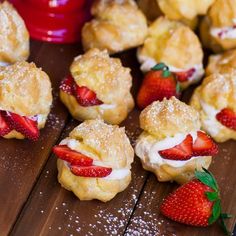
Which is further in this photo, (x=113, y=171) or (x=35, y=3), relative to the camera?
(x=35, y=3)

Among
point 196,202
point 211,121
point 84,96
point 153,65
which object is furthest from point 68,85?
point 196,202

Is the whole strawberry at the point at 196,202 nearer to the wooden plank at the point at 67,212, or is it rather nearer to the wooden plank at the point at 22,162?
the wooden plank at the point at 67,212

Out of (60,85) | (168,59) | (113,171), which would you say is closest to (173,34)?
(168,59)

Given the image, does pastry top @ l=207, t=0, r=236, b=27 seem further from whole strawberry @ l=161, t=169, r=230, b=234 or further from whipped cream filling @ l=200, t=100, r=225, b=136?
whole strawberry @ l=161, t=169, r=230, b=234

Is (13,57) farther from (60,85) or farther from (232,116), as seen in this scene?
(232,116)

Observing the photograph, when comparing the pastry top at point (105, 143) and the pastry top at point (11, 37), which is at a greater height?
the pastry top at point (11, 37)

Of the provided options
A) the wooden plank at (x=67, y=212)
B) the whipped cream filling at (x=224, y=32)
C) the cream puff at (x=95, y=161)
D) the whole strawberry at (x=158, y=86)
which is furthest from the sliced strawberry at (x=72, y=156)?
the whipped cream filling at (x=224, y=32)
